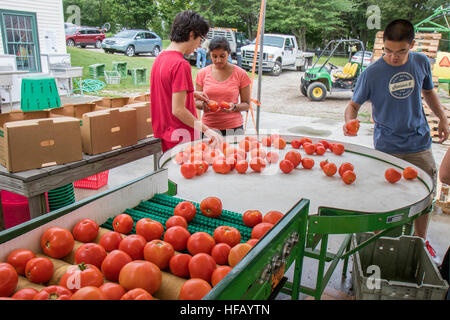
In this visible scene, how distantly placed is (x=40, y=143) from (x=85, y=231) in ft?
5.35

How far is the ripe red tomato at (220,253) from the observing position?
1473 mm

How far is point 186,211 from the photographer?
5.84 ft

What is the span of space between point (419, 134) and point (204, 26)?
1929 millimetres

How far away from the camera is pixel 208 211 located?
6.01 feet

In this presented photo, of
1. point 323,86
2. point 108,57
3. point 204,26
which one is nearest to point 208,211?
point 204,26

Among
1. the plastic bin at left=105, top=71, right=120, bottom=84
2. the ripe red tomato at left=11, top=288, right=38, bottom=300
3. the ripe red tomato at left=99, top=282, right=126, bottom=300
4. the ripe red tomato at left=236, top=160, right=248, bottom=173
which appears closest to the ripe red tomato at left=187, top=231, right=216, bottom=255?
the ripe red tomato at left=99, top=282, right=126, bottom=300

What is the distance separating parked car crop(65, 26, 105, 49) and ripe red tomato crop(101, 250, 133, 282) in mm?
24034

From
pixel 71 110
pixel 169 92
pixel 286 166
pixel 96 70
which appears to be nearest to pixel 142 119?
pixel 71 110

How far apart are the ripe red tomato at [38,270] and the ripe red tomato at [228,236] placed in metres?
0.66

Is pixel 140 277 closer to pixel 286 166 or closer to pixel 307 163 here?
pixel 286 166

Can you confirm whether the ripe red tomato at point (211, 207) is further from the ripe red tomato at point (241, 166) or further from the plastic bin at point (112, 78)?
the plastic bin at point (112, 78)

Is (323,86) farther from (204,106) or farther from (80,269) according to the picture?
(80,269)

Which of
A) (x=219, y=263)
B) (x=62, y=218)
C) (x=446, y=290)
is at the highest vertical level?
(x=62, y=218)

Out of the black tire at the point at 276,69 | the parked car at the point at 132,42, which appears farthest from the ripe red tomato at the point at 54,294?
the parked car at the point at 132,42
